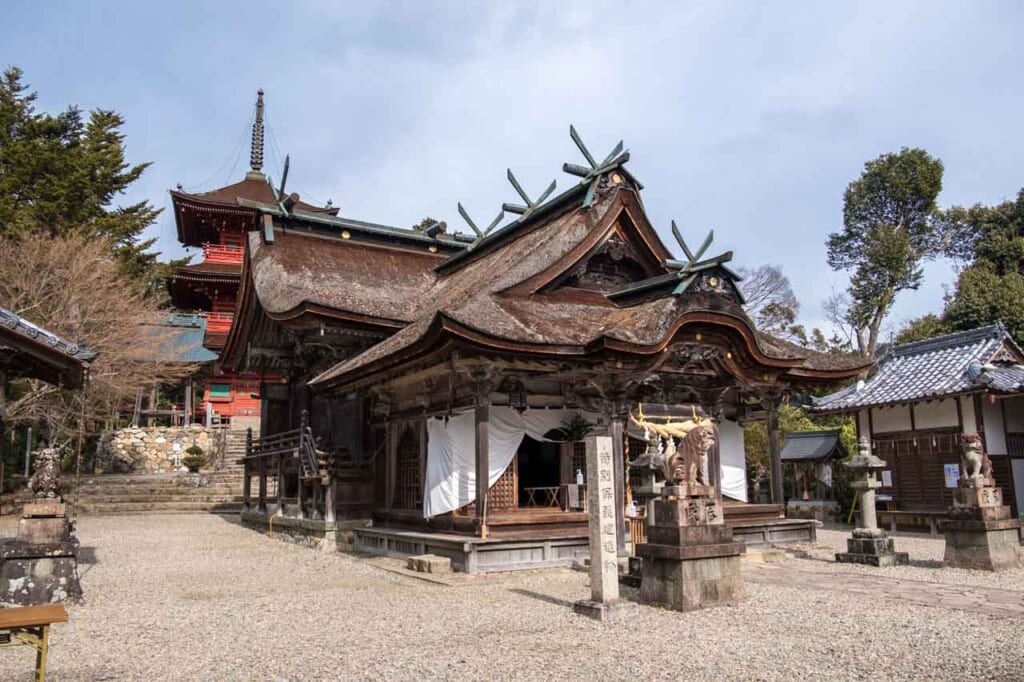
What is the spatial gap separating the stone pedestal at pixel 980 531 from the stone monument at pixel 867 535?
866mm

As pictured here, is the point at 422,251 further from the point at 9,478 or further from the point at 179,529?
the point at 9,478

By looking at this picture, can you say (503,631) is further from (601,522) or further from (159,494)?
(159,494)

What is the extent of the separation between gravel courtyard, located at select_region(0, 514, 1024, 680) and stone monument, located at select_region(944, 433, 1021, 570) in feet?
1.64

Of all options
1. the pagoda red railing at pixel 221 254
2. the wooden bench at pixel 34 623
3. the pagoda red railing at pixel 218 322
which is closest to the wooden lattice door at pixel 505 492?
the wooden bench at pixel 34 623

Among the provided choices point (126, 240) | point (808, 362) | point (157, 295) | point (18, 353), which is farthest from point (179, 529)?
point (126, 240)

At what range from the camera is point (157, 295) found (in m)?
35.4

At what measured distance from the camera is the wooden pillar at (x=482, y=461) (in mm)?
12023

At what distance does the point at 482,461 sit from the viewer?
12.1m

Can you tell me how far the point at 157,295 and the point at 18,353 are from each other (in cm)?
2698

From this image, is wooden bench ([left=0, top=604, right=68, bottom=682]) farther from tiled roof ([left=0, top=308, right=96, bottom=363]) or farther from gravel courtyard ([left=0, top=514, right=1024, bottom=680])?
tiled roof ([left=0, top=308, right=96, bottom=363])

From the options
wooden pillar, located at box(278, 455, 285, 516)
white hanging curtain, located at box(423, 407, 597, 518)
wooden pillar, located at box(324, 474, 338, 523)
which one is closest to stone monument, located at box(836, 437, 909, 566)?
white hanging curtain, located at box(423, 407, 597, 518)

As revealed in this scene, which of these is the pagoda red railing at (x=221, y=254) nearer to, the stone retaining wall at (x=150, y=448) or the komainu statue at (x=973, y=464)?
the stone retaining wall at (x=150, y=448)

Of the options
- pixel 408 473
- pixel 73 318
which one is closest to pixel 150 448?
pixel 73 318

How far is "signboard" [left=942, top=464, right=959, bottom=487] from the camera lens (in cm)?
1755
